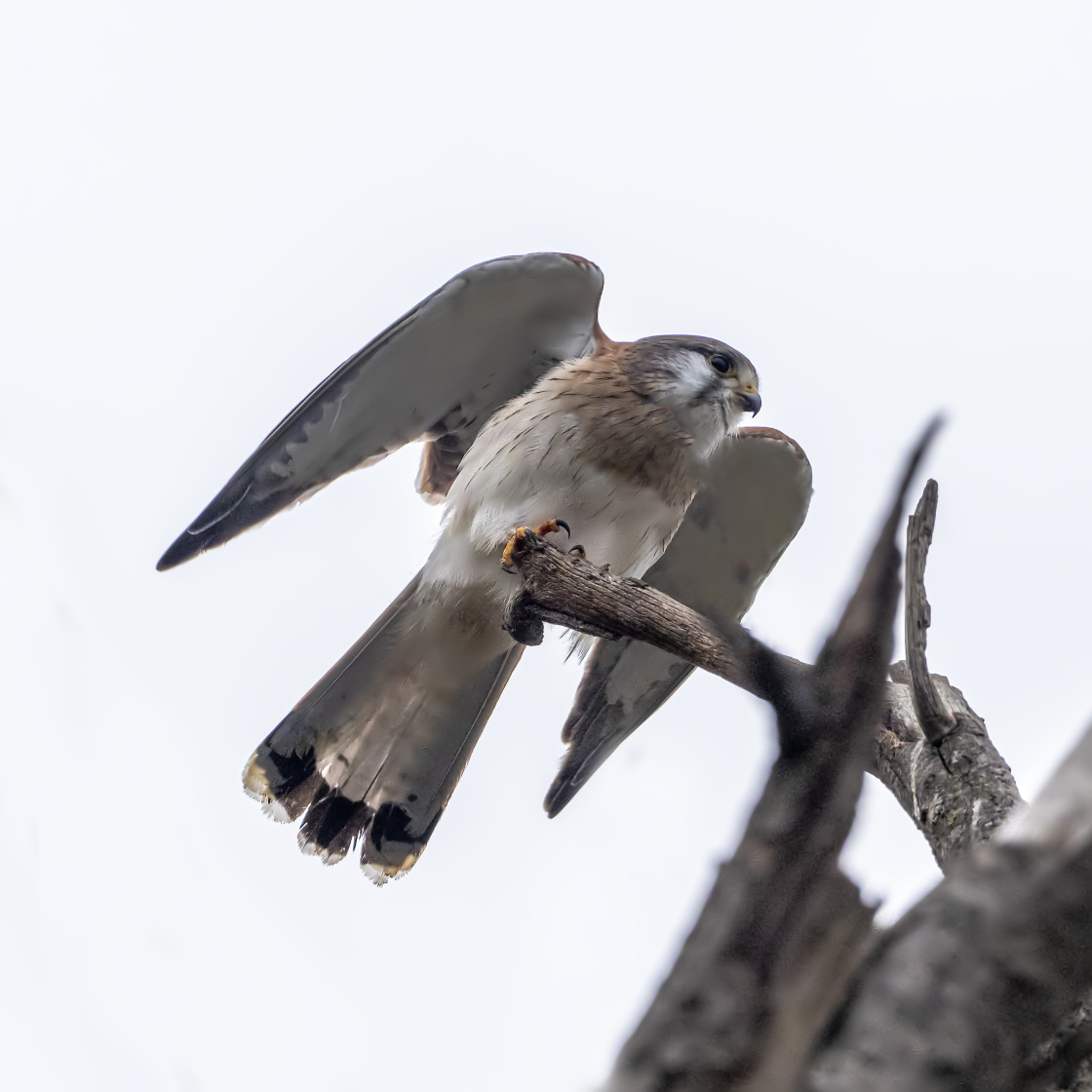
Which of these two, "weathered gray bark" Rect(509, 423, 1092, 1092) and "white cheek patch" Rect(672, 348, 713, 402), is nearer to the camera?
"weathered gray bark" Rect(509, 423, 1092, 1092)

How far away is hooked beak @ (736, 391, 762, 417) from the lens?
13.0ft

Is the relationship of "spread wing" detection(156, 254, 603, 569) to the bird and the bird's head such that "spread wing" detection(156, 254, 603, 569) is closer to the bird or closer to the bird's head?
the bird

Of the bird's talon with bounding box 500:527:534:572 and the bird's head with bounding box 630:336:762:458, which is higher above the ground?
the bird's head with bounding box 630:336:762:458

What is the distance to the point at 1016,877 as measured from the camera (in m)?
0.63

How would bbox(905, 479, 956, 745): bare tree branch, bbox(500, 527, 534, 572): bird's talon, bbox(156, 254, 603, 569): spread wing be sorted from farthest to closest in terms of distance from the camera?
bbox(156, 254, 603, 569): spread wing
bbox(500, 527, 534, 572): bird's talon
bbox(905, 479, 956, 745): bare tree branch

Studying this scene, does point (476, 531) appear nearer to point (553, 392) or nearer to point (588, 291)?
point (553, 392)

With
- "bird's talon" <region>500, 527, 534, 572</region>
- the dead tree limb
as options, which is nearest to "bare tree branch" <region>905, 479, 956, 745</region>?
the dead tree limb

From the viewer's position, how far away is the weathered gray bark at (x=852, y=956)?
2.01 ft

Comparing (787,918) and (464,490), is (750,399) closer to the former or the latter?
(464,490)

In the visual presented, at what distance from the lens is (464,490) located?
12.5 feet

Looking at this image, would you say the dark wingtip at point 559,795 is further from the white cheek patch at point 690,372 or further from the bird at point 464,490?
the white cheek patch at point 690,372

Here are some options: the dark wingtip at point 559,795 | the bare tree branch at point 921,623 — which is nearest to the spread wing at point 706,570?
the dark wingtip at point 559,795

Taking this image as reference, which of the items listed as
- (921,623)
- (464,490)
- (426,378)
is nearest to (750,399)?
(464,490)

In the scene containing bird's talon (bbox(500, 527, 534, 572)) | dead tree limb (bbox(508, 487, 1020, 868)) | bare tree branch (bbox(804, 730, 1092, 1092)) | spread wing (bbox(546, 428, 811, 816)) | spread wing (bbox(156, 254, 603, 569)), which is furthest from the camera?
spread wing (bbox(546, 428, 811, 816))
